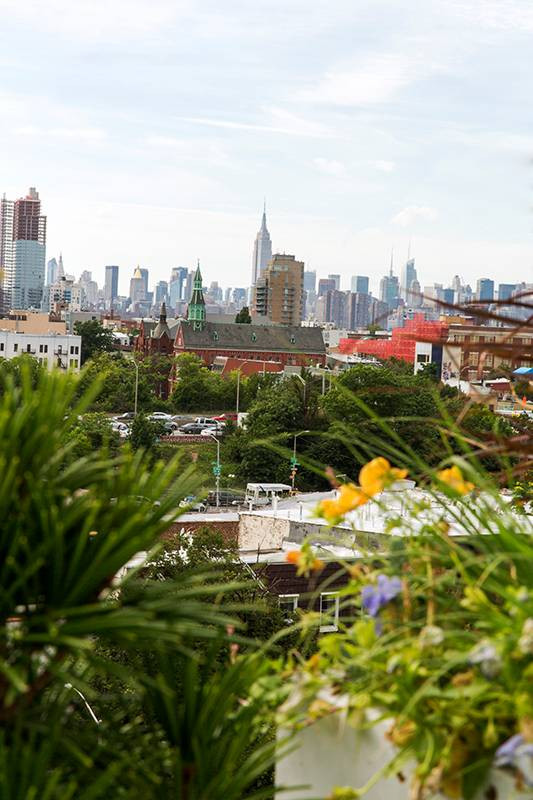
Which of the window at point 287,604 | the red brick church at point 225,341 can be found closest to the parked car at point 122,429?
the red brick church at point 225,341

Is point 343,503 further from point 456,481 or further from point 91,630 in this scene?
point 91,630

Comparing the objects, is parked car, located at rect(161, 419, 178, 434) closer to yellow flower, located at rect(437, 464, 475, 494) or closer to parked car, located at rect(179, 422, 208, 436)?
parked car, located at rect(179, 422, 208, 436)

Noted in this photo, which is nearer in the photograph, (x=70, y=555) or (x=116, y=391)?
(x=70, y=555)

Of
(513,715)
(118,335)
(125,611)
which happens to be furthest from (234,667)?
(118,335)

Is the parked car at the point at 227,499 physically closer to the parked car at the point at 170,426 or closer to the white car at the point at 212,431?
the white car at the point at 212,431

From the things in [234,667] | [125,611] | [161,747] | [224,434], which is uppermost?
[125,611]

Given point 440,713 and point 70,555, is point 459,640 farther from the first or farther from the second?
point 70,555

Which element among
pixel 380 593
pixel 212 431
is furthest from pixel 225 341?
pixel 380 593
